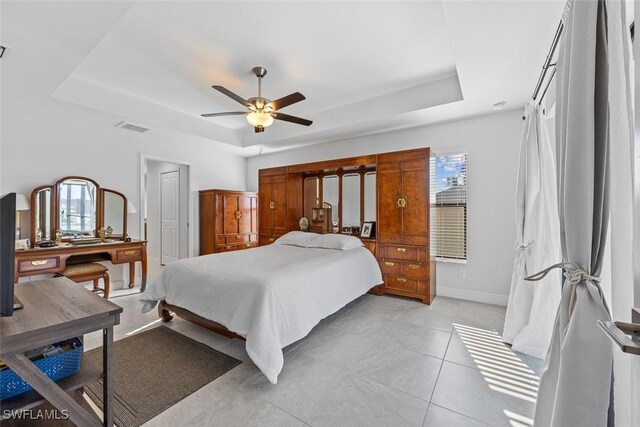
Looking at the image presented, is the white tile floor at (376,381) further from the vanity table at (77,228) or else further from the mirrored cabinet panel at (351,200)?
the mirrored cabinet panel at (351,200)

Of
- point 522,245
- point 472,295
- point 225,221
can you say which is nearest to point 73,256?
point 225,221

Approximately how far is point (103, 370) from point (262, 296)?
1007 millimetres

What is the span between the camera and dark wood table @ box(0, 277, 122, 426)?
103 centimetres

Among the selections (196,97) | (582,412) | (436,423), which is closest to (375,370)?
(436,423)

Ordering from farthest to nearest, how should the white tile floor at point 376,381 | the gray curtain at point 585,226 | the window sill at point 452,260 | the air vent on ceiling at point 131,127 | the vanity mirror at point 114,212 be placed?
the vanity mirror at point 114,212
the air vent on ceiling at point 131,127
the window sill at point 452,260
the white tile floor at point 376,381
the gray curtain at point 585,226

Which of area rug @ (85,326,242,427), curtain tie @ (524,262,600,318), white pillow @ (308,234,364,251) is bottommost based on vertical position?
area rug @ (85,326,242,427)

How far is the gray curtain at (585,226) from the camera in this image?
0.93 metres

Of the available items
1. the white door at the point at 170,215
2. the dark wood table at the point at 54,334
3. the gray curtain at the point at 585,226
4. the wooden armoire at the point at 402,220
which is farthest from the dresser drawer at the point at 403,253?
the white door at the point at 170,215

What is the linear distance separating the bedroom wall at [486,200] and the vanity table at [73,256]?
464 cm

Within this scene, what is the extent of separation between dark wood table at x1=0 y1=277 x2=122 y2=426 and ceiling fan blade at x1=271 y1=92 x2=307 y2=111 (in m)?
2.27

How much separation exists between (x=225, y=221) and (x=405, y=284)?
366cm

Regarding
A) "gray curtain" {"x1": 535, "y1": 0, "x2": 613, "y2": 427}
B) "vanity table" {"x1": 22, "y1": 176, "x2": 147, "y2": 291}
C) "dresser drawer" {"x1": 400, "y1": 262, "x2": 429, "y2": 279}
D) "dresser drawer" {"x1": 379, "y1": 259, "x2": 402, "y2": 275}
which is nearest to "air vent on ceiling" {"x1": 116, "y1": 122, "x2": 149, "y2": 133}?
"vanity table" {"x1": 22, "y1": 176, "x2": 147, "y2": 291}

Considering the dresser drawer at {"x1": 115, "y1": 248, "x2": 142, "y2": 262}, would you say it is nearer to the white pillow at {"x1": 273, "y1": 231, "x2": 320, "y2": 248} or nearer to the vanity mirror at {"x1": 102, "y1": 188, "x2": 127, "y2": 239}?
the vanity mirror at {"x1": 102, "y1": 188, "x2": 127, "y2": 239}

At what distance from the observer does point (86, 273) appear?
11.5ft
